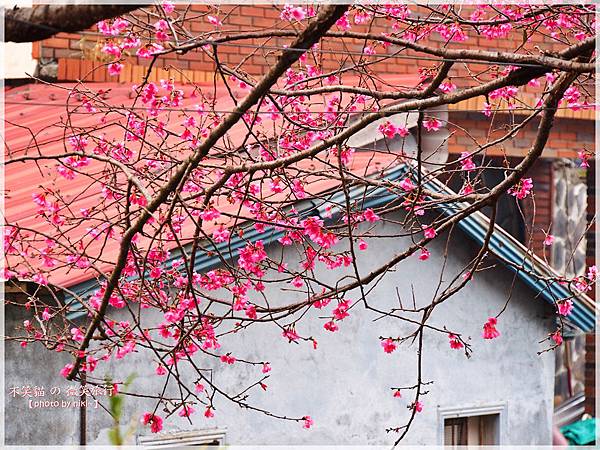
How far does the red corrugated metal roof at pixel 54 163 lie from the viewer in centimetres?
708

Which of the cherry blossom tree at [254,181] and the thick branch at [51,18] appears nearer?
the thick branch at [51,18]

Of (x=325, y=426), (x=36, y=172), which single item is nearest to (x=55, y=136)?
(x=36, y=172)

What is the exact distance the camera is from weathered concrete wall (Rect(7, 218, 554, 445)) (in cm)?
782

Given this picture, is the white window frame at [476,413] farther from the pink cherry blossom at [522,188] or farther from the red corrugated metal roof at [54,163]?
the pink cherry blossom at [522,188]

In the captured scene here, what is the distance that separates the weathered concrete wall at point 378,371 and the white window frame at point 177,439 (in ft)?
0.17

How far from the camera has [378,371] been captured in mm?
8578

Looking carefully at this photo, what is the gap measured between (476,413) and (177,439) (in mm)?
2604

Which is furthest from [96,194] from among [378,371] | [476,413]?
[476,413]

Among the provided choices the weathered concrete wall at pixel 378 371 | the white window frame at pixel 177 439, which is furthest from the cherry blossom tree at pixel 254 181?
the white window frame at pixel 177 439

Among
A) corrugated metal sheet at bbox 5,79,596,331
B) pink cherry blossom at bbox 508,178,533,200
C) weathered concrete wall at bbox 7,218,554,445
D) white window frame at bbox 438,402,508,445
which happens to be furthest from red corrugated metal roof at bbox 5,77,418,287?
white window frame at bbox 438,402,508,445

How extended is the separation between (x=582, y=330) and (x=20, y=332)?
4526 millimetres

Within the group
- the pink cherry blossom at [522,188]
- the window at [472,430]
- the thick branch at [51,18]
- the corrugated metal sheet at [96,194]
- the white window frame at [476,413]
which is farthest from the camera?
the window at [472,430]

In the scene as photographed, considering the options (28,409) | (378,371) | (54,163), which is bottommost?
(28,409)

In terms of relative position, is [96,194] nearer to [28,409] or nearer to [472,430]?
[28,409]
